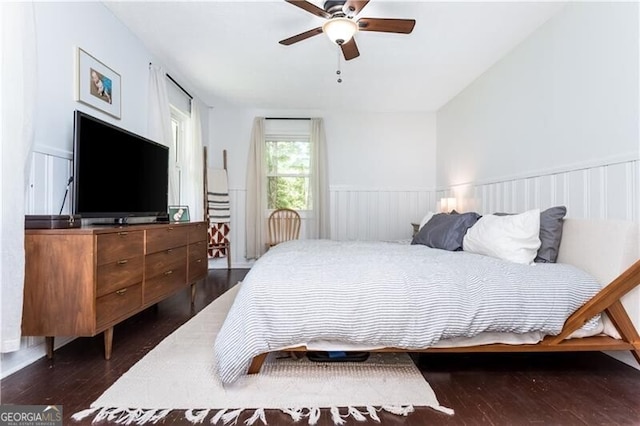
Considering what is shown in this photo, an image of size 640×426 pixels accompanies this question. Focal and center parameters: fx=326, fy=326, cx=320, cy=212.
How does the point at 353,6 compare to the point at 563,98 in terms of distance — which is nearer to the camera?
the point at 353,6

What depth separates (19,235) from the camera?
149 centimetres

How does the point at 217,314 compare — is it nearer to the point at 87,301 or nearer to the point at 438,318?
the point at 87,301

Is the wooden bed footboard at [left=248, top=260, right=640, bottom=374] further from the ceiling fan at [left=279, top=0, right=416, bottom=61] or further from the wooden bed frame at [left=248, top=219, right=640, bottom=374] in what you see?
the ceiling fan at [left=279, top=0, right=416, bottom=61]

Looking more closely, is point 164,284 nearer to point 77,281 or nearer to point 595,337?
point 77,281

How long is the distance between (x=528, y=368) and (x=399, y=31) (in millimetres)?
2216

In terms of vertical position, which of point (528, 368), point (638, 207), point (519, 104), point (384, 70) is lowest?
point (528, 368)

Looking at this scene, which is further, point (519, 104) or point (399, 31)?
point (519, 104)

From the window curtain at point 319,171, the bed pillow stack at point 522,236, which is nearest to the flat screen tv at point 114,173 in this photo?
the window curtain at point 319,171

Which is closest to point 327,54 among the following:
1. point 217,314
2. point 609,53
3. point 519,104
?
point 519,104

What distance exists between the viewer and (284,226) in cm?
482

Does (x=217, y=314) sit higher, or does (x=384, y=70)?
(x=384, y=70)

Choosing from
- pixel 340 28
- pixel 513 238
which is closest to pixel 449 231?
pixel 513 238

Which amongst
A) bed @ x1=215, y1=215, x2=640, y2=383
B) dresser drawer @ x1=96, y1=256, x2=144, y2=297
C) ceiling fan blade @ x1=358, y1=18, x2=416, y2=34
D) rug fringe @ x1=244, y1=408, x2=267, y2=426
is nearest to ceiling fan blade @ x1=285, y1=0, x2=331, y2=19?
ceiling fan blade @ x1=358, y1=18, x2=416, y2=34

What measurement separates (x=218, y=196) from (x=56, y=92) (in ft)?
8.77
